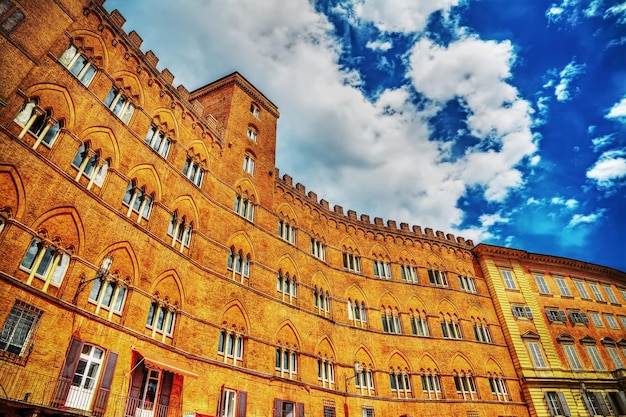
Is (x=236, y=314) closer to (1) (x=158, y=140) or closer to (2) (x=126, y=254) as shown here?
(2) (x=126, y=254)

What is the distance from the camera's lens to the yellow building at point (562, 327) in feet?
92.2

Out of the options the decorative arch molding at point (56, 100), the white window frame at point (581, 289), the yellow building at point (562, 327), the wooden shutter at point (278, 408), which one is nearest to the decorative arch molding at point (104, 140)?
the decorative arch molding at point (56, 100)

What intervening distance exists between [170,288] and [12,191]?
7001mm

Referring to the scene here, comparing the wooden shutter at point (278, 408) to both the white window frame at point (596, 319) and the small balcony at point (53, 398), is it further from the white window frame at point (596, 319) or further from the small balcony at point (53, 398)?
the white window frame at point (596, 319)

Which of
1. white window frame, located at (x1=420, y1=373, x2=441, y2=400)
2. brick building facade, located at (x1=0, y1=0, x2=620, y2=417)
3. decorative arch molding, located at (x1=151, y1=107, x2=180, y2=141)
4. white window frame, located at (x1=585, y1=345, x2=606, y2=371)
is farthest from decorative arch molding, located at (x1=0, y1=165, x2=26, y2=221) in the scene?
white window frame, located at (x1=585, y1=345, x2=606, y2=371)

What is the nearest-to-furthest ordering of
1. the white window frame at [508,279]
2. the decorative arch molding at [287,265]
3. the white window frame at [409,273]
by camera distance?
the decorative arch molding at [287,265] → the white window frame at [409,273] → the white window frame at [508,279]

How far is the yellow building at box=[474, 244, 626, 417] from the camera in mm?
28094

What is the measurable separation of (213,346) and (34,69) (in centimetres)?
1317

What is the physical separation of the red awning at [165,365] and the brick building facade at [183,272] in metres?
0.08

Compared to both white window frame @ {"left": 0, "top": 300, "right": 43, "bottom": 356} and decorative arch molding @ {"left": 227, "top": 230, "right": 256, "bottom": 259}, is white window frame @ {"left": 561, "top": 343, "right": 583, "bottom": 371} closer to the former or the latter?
decorative arch molding @ {"left": 227, "top": 230, "right": 256, "bottom": 259}

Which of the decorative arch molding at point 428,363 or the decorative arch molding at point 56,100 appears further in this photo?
the decorative arch molding at point 428,363

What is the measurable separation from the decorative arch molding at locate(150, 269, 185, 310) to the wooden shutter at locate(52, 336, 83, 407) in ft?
12.2

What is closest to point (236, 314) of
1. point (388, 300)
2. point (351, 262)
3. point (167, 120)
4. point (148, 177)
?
point (148, 177)

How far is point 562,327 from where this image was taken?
32.0 metres
